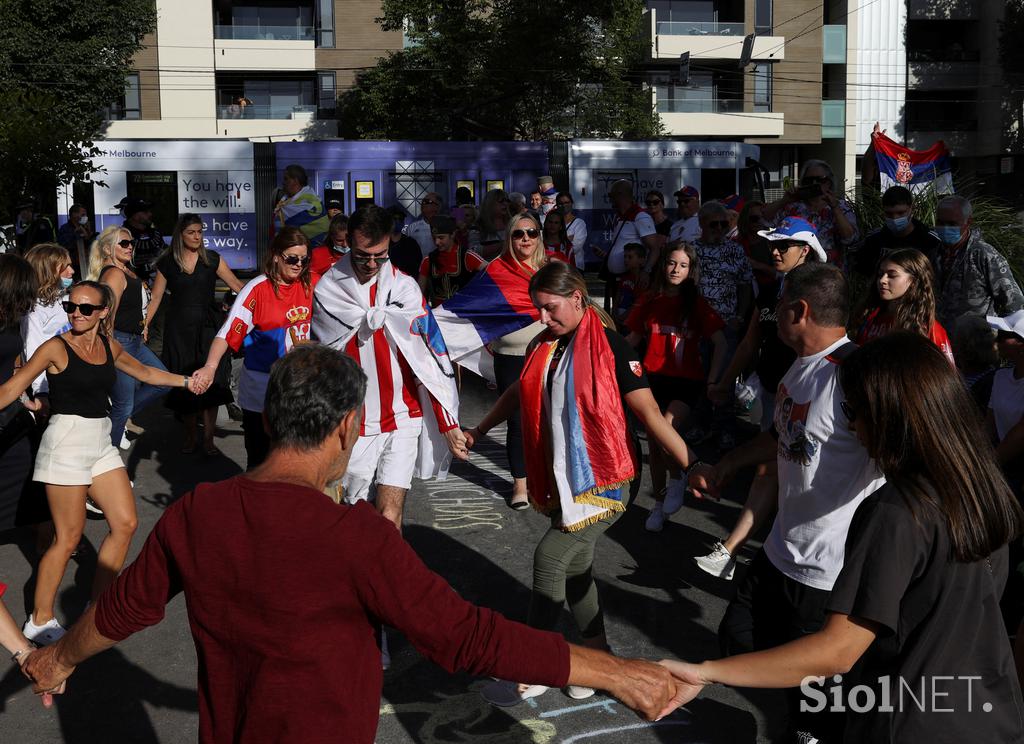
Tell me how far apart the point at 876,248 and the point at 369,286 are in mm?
4364

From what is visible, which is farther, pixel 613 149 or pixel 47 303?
pixel 613 149

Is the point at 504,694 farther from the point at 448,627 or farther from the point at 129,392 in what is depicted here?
the point at 129,392

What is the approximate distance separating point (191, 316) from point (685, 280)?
4.22 m

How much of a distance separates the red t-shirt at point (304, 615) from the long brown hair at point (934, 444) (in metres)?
0.87

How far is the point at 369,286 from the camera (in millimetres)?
5578

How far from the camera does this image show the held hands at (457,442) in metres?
5.45

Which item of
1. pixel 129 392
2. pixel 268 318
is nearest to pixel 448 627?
pixel 268 318

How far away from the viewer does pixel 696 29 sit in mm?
47031

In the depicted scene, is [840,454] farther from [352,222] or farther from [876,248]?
[876,248]

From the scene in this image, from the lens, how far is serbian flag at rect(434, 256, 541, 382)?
7.09 meters

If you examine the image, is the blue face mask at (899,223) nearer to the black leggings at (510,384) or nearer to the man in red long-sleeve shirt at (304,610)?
the black leggings at (510,384)

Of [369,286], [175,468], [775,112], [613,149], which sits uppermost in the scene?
[775,112]

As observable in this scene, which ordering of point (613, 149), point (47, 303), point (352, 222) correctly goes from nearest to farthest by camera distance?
point (352, 222) → point (47, 303) → point (613, 149)

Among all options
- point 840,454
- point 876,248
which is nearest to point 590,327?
point 840,454
